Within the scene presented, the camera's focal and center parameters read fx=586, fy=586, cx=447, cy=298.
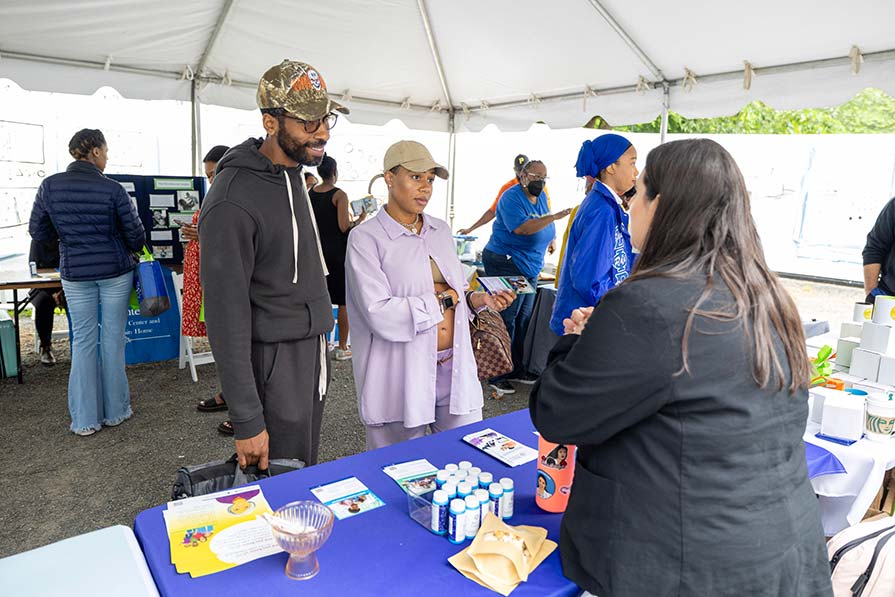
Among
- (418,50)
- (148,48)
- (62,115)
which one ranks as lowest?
(62,115)

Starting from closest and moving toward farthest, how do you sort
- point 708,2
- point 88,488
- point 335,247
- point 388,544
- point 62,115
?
point 388,544, point 88,488, point 708,2, point 335,247, point 62,115

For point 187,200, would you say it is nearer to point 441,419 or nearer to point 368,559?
point 441,419

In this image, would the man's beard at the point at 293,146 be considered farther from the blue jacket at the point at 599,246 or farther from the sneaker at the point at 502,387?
the sneaker at the point at 502,387

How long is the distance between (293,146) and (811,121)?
534 inches

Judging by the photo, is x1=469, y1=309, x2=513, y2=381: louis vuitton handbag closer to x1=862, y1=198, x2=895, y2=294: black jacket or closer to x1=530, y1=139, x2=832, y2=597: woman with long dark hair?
x1=530, y1=139, x2=832, y2=597: woman with long dark hair

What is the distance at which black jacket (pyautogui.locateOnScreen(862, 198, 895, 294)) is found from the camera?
10.1 ft

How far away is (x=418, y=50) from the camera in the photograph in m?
5.41

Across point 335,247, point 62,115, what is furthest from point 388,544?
point 62,115

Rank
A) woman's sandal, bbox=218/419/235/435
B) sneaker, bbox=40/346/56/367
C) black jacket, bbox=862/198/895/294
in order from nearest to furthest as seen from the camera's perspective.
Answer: black jacket, bbox=862/198/895/294 < woman's sandal, bbox=218/419/235/435 < sneaker, bbox=40/346/56/367

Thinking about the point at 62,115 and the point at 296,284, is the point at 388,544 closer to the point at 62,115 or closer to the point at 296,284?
the point at 296,284

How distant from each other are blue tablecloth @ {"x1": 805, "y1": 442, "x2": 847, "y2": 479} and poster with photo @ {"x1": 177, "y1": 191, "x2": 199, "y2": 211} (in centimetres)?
468

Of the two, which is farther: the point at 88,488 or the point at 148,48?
the point at 148,48

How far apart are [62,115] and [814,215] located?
8058mm

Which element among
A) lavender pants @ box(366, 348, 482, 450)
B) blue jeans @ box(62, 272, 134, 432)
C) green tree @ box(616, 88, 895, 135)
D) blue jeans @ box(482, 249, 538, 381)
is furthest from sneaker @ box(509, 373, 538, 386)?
green tree @ box(616, 88, 895, 135)
